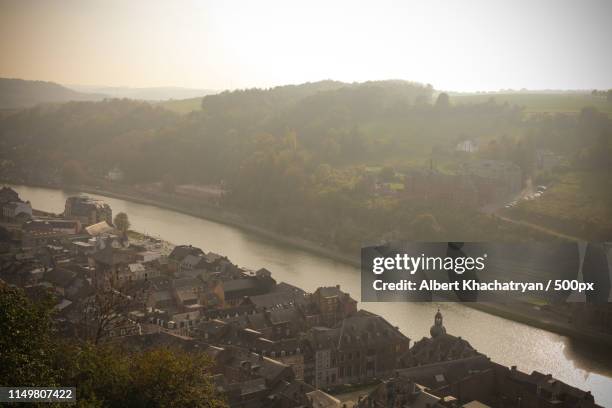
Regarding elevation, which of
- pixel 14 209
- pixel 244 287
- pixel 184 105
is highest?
pixel 184 105

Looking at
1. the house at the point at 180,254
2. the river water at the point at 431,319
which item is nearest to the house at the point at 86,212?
the river water at the point at 431,319

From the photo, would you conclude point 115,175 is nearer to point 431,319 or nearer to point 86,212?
point 86,212

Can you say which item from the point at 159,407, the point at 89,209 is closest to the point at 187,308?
the point at 159,407

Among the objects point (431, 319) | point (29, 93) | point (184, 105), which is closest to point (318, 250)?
point (431, 319)

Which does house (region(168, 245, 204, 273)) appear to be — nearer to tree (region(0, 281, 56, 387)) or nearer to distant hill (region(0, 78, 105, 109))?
tree (region(0, 281, 56, 387))

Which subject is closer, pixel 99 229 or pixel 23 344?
pixel 23 344

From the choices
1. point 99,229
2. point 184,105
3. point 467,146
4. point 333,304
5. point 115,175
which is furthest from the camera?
point 184,105

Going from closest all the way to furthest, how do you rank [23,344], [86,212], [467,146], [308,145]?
[23,344] → [86,212] → [467,146] → [308,145]
